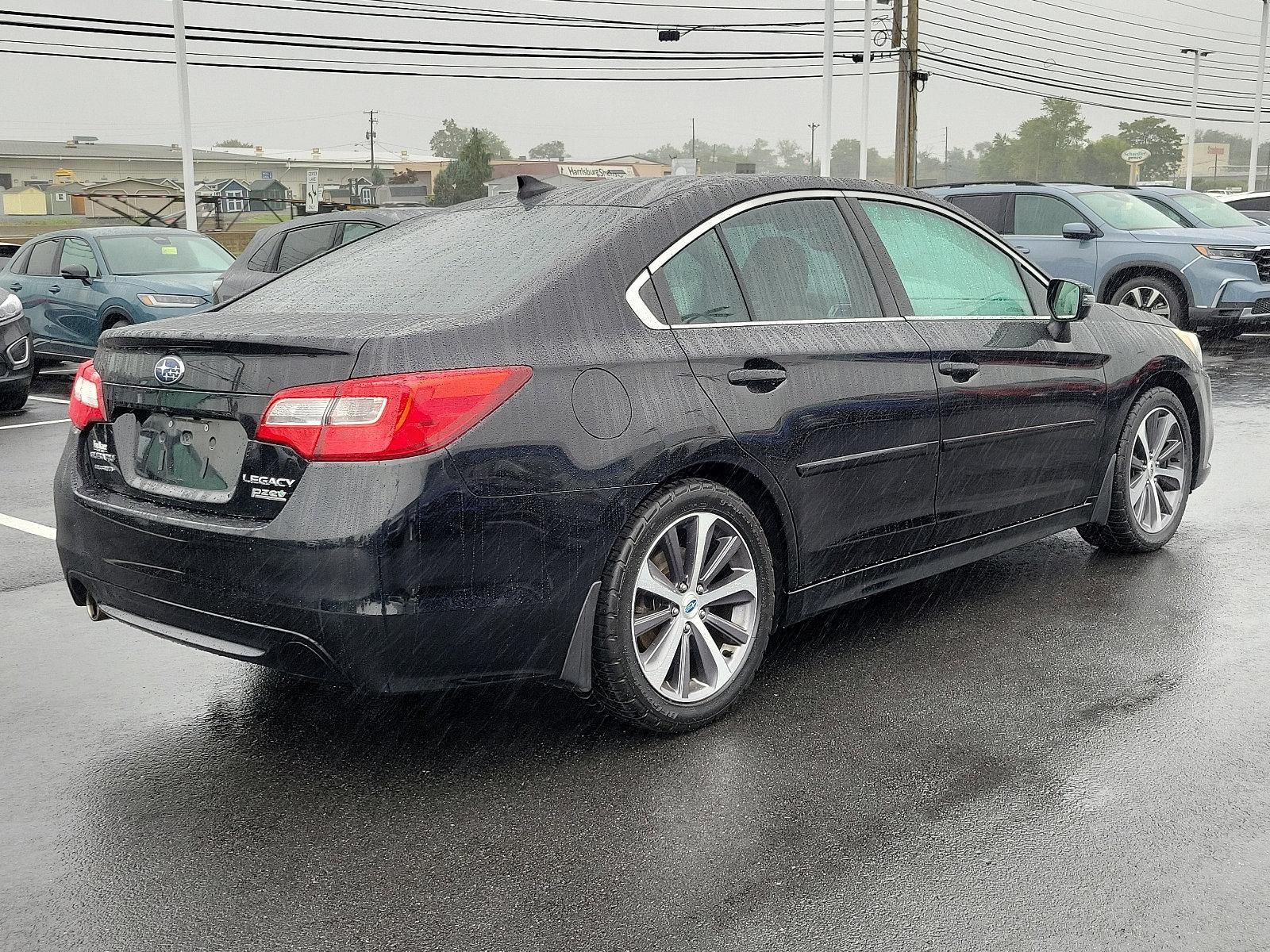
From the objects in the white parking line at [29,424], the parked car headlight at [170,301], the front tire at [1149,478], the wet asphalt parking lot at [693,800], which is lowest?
the white parking line at [29,424]

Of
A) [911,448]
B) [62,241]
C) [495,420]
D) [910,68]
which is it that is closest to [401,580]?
[495,420]

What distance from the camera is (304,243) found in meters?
13.3

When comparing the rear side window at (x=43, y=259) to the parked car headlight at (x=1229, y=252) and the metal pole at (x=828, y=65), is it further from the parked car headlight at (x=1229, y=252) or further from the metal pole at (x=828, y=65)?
the metal pole at (x=828, y=65)

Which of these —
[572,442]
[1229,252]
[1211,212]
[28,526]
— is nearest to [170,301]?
[28,526]

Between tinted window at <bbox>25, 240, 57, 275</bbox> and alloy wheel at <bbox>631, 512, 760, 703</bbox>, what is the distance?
12804 mm

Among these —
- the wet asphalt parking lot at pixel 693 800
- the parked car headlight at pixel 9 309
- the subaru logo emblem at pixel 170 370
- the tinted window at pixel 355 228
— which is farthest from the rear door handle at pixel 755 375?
the tinted window at pixel 355 228

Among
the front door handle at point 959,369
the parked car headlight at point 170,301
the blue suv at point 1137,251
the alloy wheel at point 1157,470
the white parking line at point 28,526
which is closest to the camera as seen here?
the front door handle at point 959,369

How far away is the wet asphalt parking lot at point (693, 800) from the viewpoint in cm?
286

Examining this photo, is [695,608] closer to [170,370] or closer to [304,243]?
[170,370]

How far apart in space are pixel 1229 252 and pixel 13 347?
39.9ft

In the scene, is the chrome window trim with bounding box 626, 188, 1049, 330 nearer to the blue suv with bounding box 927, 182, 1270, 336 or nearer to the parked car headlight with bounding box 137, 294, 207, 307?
the blue suv with bounding box 927, 182, 1270, 336

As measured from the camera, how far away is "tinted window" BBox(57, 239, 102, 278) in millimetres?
14258

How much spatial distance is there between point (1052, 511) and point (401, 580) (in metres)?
3.03

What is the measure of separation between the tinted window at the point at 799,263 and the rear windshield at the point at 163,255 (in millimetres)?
11363
